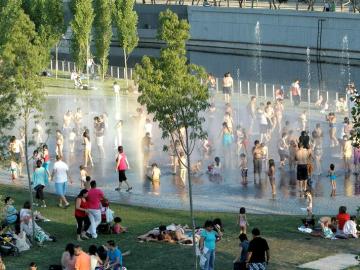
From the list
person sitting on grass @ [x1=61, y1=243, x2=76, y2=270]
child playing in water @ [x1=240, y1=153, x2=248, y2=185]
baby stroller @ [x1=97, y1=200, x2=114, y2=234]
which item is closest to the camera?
person sitting on grass @ [x1=61, y1=243, x2=76, y2=270]

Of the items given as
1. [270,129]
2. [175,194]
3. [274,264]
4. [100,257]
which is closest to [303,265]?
[274,264]

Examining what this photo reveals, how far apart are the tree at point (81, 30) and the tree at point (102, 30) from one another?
1031mm

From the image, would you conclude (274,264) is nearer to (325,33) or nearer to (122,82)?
(122,82)

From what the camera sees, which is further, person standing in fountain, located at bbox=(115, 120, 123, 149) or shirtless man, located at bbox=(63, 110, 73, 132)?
shirtless man, located at bbox=(63, 110, 73, 132)

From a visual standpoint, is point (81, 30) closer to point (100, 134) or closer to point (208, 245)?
point (100, 134)

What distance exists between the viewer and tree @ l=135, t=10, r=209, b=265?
1028 inches

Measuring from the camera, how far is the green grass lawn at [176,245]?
78.3ft

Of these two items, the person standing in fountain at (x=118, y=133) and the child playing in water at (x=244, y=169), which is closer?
the child playing in water at (x=244, y=169)

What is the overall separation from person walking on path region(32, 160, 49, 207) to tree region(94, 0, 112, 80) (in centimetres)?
3207

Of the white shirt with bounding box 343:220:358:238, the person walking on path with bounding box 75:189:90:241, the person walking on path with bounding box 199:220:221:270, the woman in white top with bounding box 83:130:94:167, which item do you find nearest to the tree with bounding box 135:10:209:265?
the person walking on path with bounding box 75:189:90:241

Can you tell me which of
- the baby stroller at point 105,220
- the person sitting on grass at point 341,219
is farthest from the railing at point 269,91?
the baby stroller at point 105,220

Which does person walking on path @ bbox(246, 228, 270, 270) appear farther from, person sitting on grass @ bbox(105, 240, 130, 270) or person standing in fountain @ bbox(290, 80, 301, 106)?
person standing in fountain @ bbox(290, 80, 301, 106)

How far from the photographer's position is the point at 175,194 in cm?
3284

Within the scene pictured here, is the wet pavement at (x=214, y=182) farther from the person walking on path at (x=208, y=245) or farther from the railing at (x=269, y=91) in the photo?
the person walking on path at (x=208, y=245)
